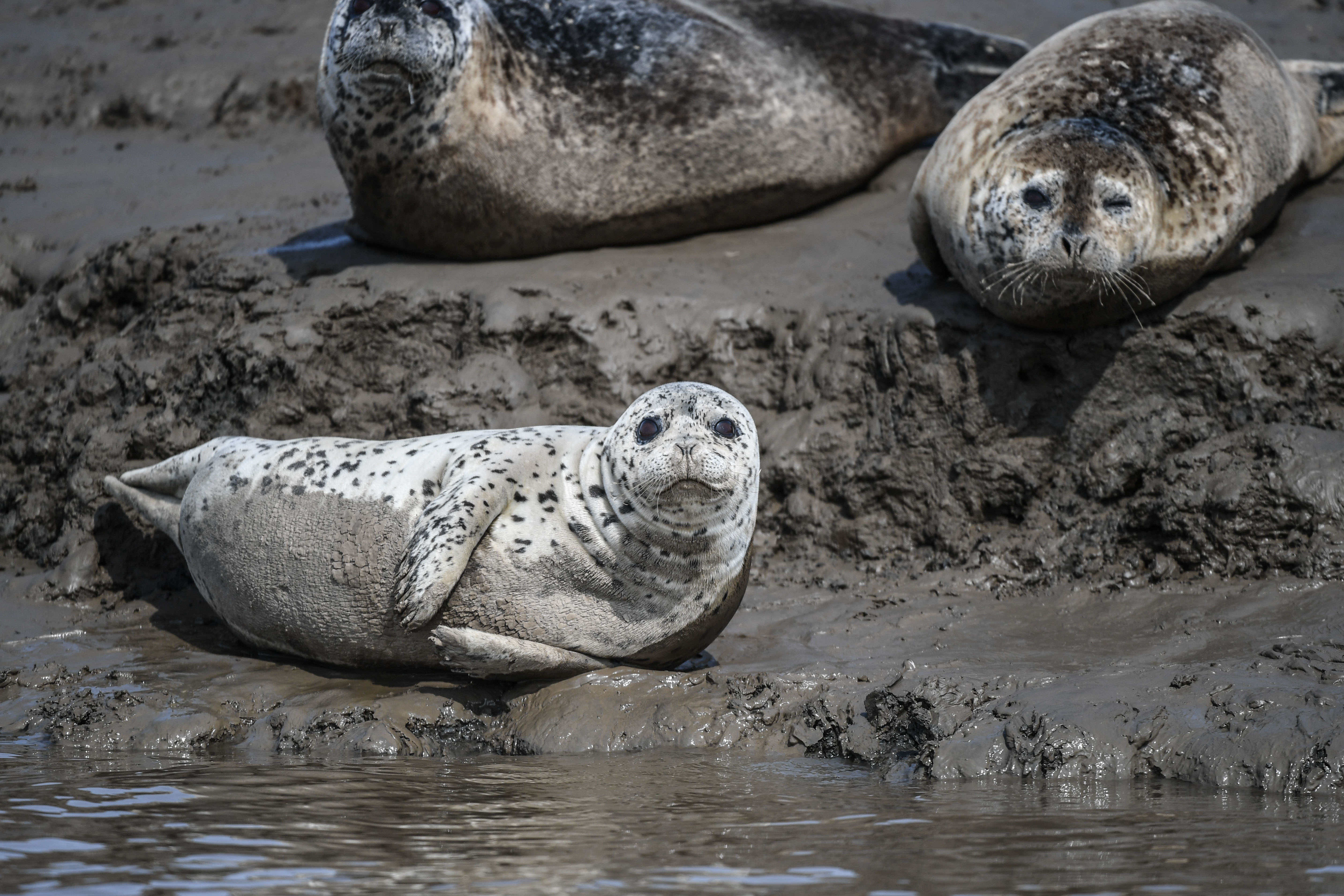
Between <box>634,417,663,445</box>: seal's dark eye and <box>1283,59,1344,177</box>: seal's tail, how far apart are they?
3941mm

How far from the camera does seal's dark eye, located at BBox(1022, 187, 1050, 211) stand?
5340 mm

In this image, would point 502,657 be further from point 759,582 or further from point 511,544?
point 759,582

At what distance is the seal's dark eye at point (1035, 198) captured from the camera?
5340mm

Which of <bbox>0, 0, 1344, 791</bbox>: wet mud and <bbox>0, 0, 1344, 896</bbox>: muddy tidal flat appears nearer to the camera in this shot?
<bbox>0, 0, 1344, 896</bbox>: muddy tidal flat

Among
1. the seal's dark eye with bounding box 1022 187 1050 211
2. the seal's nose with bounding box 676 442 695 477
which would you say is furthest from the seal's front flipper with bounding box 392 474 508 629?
the seal's dark eye with bounding box 1022 187 1050 211

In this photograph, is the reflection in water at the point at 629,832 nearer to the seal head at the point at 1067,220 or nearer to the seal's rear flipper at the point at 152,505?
the seal's rear flipper at the point at 152,505

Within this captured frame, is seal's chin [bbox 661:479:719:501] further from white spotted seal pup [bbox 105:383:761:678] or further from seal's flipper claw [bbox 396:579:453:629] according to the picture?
seal's flipper claw [bbox 396:579:453:629]

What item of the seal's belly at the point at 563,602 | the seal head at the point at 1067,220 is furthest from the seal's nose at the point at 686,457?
the seal head at the point at 1067,220

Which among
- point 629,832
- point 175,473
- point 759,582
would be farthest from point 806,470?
point 629,832

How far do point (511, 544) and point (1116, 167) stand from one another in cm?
280

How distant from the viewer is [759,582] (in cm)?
523

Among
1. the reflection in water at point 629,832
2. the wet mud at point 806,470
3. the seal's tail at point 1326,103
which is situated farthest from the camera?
the seal's tail at point 1326,103

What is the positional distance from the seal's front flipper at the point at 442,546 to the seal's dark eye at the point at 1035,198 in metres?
2.42

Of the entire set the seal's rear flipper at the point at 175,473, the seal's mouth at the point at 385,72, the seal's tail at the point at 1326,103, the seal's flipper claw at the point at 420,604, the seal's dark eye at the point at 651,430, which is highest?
the seal's mouth at the point at 385,72
